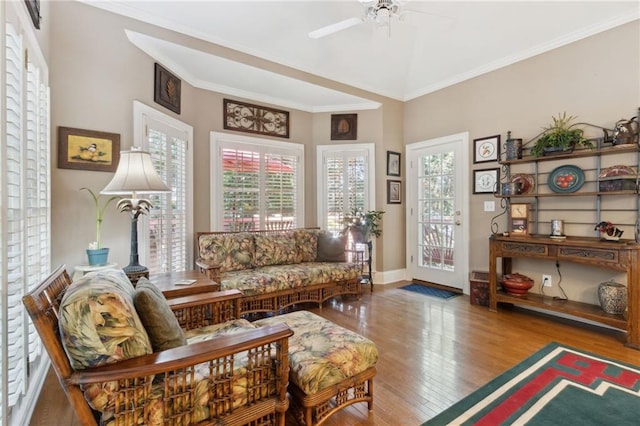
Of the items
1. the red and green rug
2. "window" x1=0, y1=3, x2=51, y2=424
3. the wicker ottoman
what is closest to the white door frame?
the red and green rug

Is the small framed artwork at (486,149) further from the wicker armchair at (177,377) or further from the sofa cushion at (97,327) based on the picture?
the sofa cushion at (97,327)

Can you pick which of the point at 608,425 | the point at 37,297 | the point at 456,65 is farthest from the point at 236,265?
the point at 456,65

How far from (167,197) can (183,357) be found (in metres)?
2.51

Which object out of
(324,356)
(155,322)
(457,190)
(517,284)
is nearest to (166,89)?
(155,322)

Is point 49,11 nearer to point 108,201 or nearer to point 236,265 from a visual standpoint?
point 108,201

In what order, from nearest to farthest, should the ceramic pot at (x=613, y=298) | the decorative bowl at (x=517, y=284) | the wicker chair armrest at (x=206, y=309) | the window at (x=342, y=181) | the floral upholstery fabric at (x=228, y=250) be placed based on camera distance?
the wicker chair armrest at (x=206, y=309) < the ceramic pot at (x=613, y=298) < the decorative bowl at (x=517, y=284) < the floral upholstery fabric at (x=228, y=250) < the window at (x=342, y=181)

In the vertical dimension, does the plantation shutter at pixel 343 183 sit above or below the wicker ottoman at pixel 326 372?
above

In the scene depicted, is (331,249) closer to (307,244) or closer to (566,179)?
(307,244)

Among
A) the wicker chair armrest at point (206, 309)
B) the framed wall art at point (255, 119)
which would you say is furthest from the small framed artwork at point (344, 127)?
the wicker chair armrest at point (206, 309)

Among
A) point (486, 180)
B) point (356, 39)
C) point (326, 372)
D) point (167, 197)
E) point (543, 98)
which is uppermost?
point (356, 39)

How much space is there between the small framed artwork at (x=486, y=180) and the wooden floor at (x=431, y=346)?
1.43 metres

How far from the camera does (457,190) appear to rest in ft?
13.8

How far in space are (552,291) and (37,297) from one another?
427 cm

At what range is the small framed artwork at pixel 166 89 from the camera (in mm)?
3115
